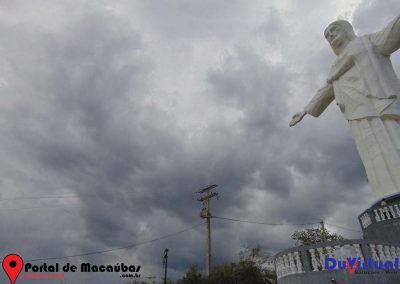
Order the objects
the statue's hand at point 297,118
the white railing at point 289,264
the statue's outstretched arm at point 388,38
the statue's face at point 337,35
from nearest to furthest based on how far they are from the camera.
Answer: the white railing at point 289,264, the statue's outstretched arm at point 388,38, the statue's face at point 337,35, the statue's hand at point 297,118

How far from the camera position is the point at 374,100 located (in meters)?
8.81

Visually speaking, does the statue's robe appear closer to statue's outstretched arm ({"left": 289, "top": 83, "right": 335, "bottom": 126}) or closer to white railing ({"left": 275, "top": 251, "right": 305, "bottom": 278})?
statue's outstretched arm ({"left": 289, "top": 83, "right": 335, "bottom": 126})

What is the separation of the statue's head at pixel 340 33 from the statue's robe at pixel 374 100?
1.01 feet

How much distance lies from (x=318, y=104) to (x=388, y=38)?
9.47ft

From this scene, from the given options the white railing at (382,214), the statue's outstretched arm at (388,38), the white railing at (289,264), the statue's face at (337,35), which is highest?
the statue's face at (337,35)

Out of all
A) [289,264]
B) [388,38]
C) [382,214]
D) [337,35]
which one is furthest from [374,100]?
[289,264]

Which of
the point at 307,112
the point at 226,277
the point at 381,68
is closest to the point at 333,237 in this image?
the point at 226,277

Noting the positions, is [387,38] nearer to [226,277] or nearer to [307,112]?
[307,112]

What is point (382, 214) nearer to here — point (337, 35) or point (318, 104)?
point (318, 104)

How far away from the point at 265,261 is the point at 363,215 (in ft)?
85.9

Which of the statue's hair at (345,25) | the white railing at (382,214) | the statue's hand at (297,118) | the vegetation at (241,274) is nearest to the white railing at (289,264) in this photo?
the white railing at (382,214)

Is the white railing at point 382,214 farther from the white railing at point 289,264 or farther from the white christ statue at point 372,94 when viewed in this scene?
the white railing at point 289,264

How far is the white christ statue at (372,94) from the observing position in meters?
8.20

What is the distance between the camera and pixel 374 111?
343 inches
